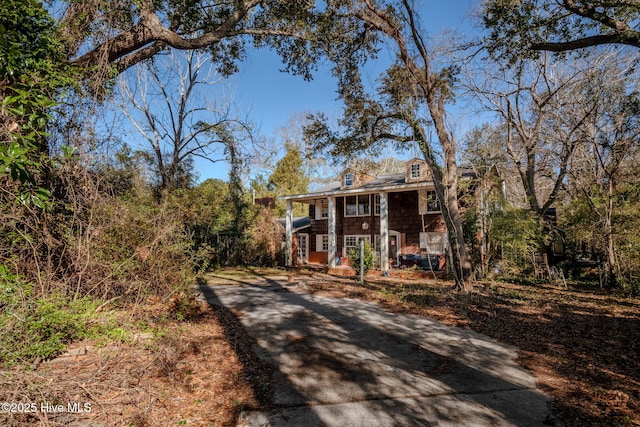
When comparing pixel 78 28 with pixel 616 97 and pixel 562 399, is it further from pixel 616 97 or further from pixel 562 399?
pixel 616 97

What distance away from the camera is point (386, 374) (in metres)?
4.39

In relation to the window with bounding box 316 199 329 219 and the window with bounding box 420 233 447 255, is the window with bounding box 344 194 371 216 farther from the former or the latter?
the window with bounding box 420 233 447 255

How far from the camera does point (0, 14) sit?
4.29 m

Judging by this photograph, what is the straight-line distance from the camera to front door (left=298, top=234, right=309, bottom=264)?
922 inches

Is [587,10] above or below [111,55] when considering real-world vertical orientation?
above

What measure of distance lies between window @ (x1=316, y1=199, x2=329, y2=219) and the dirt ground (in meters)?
15.1

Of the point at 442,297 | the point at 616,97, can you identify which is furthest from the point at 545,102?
the point at 442,297

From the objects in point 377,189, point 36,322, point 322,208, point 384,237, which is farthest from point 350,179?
point 36,322

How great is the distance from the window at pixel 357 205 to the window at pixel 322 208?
2.07 meters

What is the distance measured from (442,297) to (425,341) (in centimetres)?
469

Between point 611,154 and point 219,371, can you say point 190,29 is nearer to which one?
point 219,371

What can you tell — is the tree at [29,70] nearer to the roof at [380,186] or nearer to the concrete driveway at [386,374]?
the concrete driveway at [386,374]

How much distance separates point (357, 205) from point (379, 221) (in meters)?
1.97

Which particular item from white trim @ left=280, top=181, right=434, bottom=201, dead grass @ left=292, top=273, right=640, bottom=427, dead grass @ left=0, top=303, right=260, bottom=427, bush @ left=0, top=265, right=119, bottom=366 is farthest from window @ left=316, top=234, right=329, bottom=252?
bush @ left=0, top=265, right=119, bottom=366
